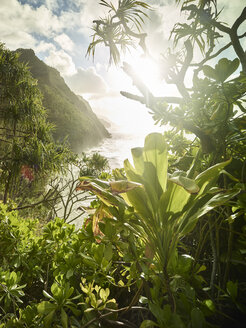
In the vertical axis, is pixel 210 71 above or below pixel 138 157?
above

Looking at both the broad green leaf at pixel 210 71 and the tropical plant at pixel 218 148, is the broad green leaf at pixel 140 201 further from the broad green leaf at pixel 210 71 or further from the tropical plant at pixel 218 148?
the broad green leaf at pixel 210 71

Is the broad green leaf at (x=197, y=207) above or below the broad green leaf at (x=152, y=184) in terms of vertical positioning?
below

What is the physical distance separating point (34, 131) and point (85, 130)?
63.3 feet

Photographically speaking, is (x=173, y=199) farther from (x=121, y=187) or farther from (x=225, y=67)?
(x=225, y=67)

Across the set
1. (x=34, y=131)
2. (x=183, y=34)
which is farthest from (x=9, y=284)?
(x=34, y=131)

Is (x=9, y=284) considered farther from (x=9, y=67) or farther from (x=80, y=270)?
(x=9, y=67)

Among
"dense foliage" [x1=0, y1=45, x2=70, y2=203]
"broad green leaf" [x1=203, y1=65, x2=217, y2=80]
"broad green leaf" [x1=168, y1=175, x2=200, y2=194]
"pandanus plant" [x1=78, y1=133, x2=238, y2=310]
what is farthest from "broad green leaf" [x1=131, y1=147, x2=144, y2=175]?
"dense foliage" [x1=0, y1=45, x2=70, y2=203]

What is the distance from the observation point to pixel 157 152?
0.38m

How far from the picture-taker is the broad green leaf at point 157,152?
1.24 feet

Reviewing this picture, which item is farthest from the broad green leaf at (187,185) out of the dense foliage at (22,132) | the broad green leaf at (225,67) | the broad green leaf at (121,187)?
the dense foliage at (22,132)

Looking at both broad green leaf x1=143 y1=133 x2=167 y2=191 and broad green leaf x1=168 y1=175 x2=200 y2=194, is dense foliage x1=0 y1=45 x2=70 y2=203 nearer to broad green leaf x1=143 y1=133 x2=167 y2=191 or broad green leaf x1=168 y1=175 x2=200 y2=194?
broad green leaf x1=143 y1=133 x2=167 y2=191

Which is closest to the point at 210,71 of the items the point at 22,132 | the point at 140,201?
the point at 140,201

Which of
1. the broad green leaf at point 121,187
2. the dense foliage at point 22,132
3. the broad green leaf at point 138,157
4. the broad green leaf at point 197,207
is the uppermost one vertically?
the dense foliage at point 22,132

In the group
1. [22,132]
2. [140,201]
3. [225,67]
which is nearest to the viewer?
[140,201]
